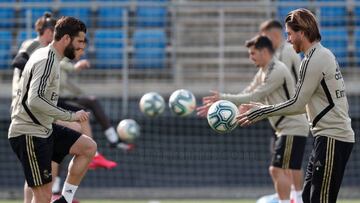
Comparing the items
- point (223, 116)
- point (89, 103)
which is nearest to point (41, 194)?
point (223, 116)

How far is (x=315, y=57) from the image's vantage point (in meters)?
7.11

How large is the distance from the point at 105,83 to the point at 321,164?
8211mm

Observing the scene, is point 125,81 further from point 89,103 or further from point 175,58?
point 89,103

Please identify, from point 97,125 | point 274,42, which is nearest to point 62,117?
point 274,42

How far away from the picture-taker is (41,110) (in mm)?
7680

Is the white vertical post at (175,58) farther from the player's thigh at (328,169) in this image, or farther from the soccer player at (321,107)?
the player's thigh at (328,169)

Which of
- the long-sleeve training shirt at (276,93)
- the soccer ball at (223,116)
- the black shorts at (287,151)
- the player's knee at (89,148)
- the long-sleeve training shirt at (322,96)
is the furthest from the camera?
the black shorts at (287,151)

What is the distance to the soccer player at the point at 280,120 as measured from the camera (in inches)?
385

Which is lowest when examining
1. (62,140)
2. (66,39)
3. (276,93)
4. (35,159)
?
(35,159)

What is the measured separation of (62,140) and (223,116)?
5.11ft

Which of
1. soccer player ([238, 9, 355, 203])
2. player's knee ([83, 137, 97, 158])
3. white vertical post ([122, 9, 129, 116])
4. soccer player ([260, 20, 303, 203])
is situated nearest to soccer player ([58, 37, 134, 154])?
white vertical post ([122, 9, 129, 116])

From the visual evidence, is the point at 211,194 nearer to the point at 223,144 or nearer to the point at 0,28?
the point at 223,144

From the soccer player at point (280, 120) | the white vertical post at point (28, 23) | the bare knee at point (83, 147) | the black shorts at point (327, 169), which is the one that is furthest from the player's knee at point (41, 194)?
the white vertical post at point (28, 23)

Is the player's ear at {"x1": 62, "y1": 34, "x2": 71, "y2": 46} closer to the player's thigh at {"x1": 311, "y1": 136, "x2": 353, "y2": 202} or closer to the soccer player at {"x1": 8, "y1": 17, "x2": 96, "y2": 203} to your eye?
the soccer player at {"x1": 8, "y1": 17, "x2": 96, "y2": 203}
